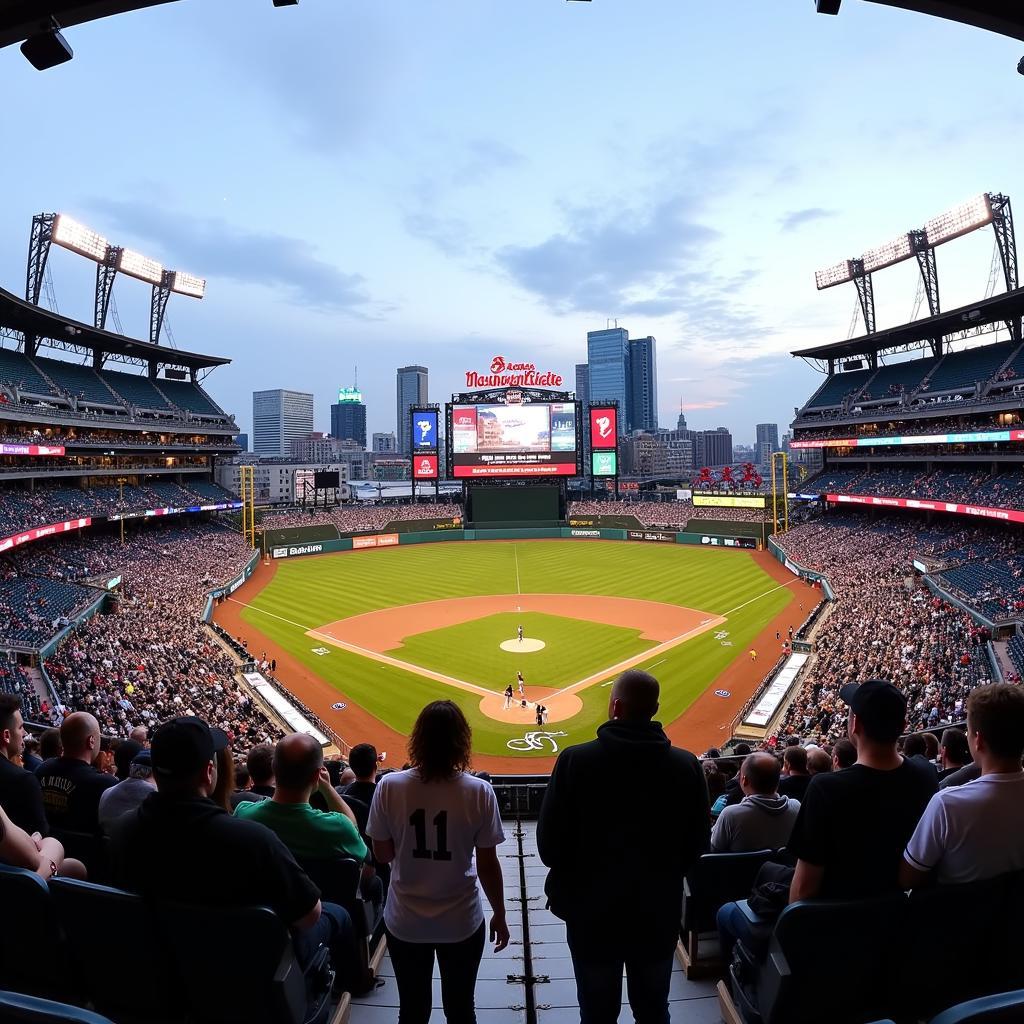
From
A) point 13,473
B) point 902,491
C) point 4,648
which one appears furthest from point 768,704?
point 13,473

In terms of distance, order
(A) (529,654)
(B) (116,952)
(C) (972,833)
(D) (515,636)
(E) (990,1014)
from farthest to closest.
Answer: (D) (515,636), (A) (529,654), (B) (116,952), (C) (972,833), (E) (990,1014)

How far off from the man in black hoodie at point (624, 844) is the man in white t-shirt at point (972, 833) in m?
1.10

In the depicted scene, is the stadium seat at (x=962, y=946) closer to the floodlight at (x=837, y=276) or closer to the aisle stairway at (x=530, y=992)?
the aisle stairway at (x=530, y=992)

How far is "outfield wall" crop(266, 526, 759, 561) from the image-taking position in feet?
219

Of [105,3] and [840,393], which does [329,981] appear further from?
[840,393]

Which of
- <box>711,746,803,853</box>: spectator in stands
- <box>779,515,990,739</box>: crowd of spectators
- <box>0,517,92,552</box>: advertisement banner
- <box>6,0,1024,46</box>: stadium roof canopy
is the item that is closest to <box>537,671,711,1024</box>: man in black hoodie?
<box>711,746,803,853</box>: spectator in stands

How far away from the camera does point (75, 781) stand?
5.29 metres

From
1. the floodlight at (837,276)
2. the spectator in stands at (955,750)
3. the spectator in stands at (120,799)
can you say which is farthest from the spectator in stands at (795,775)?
the floodlight at (837,276)

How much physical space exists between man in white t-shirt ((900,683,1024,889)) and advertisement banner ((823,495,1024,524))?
140 ft

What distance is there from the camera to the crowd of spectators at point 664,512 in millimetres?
71938

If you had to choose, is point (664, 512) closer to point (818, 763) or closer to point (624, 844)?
point (818, 763)

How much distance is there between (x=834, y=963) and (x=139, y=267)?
241ft

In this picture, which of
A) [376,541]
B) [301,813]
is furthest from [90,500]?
[301,813]

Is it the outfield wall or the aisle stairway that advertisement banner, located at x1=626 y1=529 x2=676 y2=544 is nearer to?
the outfield wall
